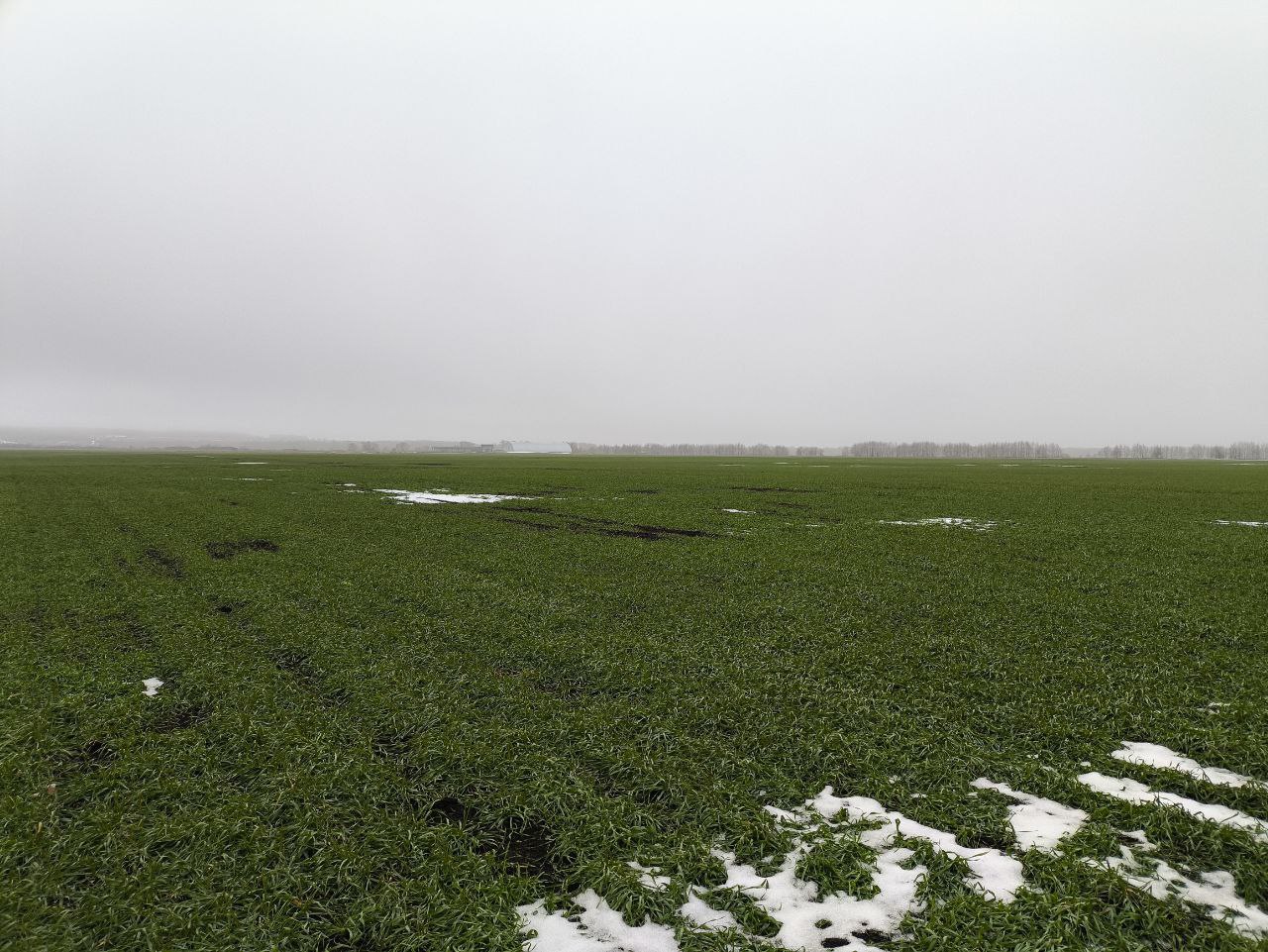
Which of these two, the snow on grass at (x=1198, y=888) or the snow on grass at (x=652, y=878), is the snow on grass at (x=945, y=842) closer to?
the snow on grass at (x=1198, y=888)

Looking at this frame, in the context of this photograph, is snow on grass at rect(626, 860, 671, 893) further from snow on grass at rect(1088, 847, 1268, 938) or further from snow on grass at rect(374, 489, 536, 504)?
snow on grass at rect(374, 489, 536, 504)

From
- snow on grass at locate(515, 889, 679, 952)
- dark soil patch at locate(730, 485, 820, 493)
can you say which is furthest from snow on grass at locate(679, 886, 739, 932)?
dark soil patch at locate(730, 485, 820, 493)

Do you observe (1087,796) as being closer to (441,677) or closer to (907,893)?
(907,893)

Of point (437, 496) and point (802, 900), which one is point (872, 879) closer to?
point (802, 900)

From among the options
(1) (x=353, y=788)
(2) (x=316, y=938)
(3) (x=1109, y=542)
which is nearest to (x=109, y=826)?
(1) (x=353, y=788)

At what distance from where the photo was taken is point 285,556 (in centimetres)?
1544

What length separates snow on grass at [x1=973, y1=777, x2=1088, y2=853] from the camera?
4.51 m

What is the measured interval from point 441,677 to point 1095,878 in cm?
701

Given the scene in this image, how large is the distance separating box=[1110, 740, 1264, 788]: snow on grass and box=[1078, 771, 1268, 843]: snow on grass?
0.45 metres

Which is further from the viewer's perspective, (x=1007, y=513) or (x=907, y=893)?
(x=1007, y=513)

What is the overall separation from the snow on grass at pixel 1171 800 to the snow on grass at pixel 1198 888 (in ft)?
2.46

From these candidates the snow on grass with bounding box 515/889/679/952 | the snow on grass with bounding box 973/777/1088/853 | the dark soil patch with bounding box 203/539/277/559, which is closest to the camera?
the snow on grass with bounding box 515/889/679/952

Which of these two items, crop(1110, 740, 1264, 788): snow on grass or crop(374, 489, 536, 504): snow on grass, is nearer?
crop(1110, 740, 1264, 788): snow on grass

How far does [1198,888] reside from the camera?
3.95 metres
